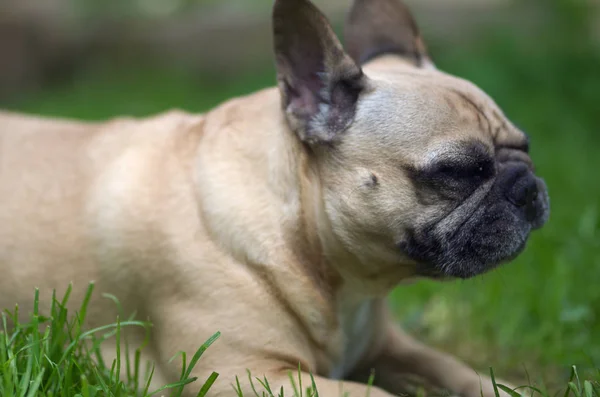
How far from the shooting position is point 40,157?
2.49m

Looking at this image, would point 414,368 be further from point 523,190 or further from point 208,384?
point 208,384

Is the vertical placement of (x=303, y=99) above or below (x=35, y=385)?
above

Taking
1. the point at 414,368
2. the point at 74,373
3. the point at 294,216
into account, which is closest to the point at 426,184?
the point at 294,216

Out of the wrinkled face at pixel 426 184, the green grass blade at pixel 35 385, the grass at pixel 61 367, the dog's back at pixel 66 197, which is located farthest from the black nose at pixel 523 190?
the green grass blade at pixel 35 385

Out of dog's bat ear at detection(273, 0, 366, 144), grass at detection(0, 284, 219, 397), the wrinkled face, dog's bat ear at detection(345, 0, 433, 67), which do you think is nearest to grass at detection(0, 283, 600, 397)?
Answer: grass at detection(0, 284, 219, 397)

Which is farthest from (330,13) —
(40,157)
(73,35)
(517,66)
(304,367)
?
(304,367)

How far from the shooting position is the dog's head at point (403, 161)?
2023 millimetres

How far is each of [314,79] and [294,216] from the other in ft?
1.17

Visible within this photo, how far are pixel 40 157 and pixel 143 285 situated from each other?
22.4 inches

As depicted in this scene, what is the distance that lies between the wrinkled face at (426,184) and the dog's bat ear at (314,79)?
0.14 ft

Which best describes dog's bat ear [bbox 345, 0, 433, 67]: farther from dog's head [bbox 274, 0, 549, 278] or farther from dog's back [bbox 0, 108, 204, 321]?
dog's back [bbox 0, 108, 204, 321]

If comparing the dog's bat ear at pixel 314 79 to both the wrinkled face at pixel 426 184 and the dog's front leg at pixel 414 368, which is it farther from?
the dog's front leg at pixel 414 368

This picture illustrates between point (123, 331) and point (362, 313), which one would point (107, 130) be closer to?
point (123, 331)

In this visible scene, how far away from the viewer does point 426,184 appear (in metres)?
2.02
